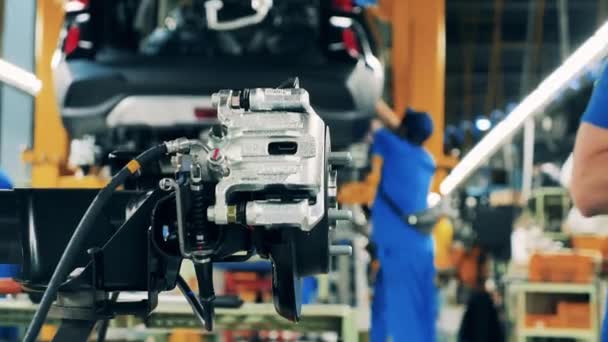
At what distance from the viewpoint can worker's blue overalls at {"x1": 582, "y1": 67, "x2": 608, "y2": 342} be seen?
171cm

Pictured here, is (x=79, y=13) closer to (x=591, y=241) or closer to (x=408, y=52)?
(x=408, y=52)

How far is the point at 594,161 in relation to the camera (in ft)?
5.62

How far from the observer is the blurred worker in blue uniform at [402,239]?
14.4ft

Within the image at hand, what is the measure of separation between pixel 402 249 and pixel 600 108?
2746mm

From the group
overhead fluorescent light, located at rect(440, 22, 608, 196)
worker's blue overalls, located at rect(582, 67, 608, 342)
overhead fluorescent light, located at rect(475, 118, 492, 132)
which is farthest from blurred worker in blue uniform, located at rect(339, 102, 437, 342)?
worker's blue overalls, located at rect(582, 67, 608, 342)

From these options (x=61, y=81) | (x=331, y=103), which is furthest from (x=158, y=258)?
(x=61, y=81)

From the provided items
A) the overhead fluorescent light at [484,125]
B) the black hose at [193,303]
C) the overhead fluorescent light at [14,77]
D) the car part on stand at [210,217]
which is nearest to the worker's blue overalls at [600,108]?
the car part on stand at [210,217]

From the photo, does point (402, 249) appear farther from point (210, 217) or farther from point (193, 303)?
point (210, 217)

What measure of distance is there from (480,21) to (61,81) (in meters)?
15.3

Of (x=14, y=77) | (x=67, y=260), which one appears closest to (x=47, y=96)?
(x=14, y=77)

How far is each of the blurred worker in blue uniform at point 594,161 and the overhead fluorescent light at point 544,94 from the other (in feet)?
3.27

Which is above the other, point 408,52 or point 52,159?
point 408,52

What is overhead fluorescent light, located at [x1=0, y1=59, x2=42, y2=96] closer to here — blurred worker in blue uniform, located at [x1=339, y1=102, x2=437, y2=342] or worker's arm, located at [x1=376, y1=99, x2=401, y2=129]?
worker's arm, located at [x1=376, y1=99, x2=401, y2=129]

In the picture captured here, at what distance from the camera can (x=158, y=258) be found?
1.43 m
